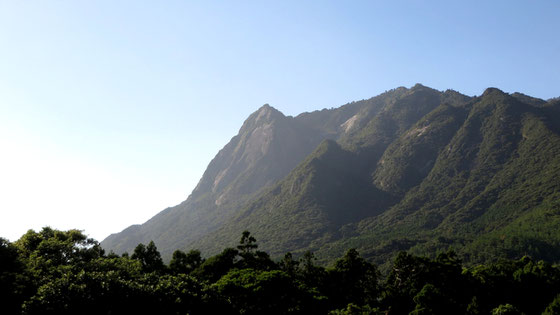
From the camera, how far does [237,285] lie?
44.2m

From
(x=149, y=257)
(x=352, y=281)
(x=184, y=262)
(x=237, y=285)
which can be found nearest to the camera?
(x=237, y=285)

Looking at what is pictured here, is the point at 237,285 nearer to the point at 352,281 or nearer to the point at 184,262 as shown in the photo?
the point at 352,281

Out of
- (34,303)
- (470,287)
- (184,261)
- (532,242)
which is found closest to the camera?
(34,303)

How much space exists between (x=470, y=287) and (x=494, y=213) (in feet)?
404

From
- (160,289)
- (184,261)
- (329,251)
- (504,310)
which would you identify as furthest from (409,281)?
(329,251)

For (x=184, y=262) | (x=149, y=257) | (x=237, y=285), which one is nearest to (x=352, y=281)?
(x=237, y=285)

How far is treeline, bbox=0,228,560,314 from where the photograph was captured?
92.9 feet

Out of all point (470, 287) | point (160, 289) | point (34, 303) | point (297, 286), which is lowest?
point (470, 287)

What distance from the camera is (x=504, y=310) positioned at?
146 feet

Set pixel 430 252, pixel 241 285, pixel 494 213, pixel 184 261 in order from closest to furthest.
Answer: pixel 241 285
pixel 184 261
pixel 430 252
pixel 494 213

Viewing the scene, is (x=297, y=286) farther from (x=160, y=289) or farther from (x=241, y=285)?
(x=160, y=289)

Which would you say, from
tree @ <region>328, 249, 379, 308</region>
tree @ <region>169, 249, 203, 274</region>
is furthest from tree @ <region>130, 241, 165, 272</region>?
tree @ <region>328, 249, 379, 308</region>

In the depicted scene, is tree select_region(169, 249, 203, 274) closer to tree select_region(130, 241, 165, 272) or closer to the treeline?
the treeline

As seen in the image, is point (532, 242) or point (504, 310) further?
point (532, 242)
